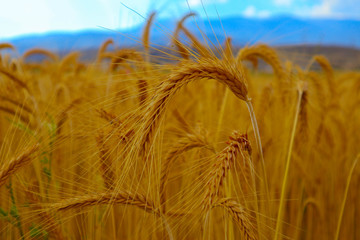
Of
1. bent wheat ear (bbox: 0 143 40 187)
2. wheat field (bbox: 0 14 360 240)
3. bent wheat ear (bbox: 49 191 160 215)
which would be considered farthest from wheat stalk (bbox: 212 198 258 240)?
bent wheat ear (bbox: 0 143 40 187)

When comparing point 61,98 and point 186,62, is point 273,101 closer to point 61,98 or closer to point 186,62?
point 186,62

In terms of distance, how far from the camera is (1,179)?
39.4 inches

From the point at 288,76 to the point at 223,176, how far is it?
37.5 inches

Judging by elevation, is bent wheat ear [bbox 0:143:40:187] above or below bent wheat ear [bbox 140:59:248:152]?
below

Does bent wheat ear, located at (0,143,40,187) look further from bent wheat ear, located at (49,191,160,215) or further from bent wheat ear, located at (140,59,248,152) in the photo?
bent wheat ear, located at (140,59,248,152)

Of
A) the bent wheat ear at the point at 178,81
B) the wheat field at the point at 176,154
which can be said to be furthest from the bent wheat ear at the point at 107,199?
the bent wheat ear at the point at 178,81

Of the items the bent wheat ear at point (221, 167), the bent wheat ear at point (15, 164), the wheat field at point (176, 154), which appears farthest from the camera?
the bent wheat ear at point (15, 164)

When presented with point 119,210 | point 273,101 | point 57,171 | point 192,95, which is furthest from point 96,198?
point 192,95

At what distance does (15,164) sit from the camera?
104 cm

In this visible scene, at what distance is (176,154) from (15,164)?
461 millimetres

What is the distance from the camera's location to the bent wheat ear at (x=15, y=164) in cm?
101

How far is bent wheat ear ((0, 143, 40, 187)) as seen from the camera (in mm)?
1008

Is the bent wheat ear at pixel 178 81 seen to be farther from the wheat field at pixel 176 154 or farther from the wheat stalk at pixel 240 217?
the wheat stalk at pixel 240 217

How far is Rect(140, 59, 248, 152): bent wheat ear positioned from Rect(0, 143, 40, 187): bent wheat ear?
40 centimetres
